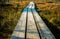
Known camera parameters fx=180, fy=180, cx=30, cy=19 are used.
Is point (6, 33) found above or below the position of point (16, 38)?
below

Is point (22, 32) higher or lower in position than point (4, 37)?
higher

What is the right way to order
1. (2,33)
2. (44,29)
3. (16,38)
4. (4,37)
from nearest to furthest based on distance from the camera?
(16,38), (44,29), (4,37), (2,33)

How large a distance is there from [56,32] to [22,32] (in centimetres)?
252

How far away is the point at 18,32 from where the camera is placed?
4535 mm

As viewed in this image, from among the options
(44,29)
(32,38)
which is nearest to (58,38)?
(44,29)

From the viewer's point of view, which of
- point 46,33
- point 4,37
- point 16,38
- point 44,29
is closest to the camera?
point 16,38

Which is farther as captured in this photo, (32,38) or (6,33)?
(6,33)

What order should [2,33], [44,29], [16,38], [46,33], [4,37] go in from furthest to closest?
[2,33] → [4,37] → [44,29] → [46,33] → [16,38]

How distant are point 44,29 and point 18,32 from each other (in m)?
0.78

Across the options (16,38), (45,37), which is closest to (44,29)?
(45,37)

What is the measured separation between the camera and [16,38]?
157 inches

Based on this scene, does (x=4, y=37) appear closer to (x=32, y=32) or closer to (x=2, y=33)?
(x=2, y=33)

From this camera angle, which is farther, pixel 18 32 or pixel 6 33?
pixel 6 33

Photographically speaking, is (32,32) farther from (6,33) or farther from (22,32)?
(6,33)
